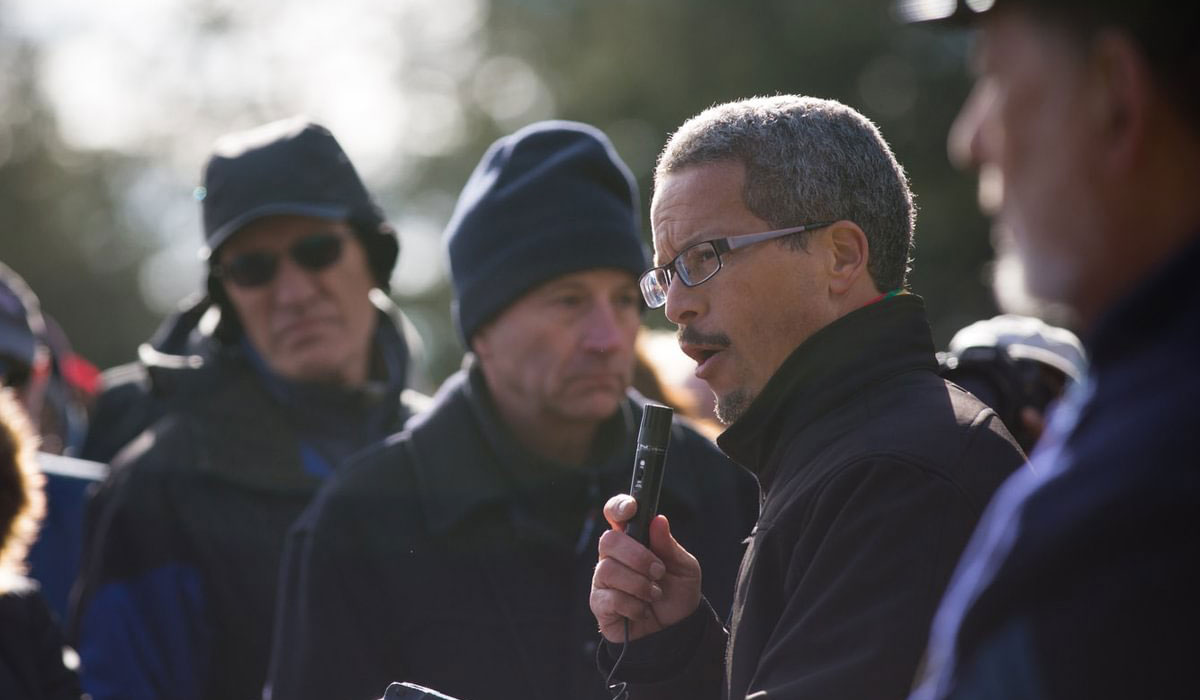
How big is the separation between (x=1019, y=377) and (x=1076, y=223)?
266 centimetres

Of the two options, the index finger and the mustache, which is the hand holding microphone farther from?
the mustache

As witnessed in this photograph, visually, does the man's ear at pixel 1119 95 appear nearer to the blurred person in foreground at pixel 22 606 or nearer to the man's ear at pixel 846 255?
the man's ear at pixel 846 255

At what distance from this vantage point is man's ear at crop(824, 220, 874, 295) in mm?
2711

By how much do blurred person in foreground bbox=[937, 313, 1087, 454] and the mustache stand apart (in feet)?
4.73

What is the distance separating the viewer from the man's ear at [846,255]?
8.89 ft

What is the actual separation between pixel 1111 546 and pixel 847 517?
871mm

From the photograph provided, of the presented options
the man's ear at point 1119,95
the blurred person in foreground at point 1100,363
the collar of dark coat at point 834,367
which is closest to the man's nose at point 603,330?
the collar of dark coat at point 834,367

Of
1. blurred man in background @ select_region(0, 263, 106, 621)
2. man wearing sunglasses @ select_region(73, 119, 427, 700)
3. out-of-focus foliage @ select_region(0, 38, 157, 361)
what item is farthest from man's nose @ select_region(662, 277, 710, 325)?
out-of-focus foliage @ select_region(0, 38, 157, 361)

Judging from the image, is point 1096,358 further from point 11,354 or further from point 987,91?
point 11,354

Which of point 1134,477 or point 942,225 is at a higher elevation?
point 1134,477

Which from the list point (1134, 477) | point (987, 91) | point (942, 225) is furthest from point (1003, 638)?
point (942, 225)

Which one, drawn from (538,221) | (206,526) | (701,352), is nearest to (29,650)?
(206,526)

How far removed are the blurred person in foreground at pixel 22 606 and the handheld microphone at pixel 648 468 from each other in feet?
5.95

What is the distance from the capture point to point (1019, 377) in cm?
415
